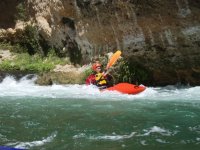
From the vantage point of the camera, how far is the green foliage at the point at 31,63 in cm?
1466

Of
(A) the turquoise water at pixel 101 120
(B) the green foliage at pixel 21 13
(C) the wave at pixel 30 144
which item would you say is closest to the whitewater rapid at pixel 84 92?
(A) the turquoise water at pixel 101 120

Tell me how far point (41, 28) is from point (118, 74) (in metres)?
4.72

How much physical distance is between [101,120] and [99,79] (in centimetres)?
460

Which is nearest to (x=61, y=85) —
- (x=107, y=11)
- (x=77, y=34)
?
(x=77, y=34)

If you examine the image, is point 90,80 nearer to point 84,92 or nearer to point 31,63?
point 84,92

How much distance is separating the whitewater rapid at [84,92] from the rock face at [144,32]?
64cm

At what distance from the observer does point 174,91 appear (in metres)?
11.2

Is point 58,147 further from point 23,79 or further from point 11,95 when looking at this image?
point 23,79

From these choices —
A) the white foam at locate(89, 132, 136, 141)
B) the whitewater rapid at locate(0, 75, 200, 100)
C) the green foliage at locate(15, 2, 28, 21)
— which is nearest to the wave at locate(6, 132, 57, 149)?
the white foam at locate(89, 132, 136, 141)

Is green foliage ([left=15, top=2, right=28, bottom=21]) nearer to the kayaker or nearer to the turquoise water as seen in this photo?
the kayaker

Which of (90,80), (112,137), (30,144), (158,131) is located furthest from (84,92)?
(30,144)

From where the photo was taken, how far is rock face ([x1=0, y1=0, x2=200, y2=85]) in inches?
434

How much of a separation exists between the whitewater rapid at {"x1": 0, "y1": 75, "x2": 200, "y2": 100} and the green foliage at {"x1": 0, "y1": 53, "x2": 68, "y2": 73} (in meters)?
0.94

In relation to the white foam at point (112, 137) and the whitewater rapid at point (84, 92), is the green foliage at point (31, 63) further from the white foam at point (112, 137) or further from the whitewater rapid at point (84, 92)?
the white foam at point (112, 137)
